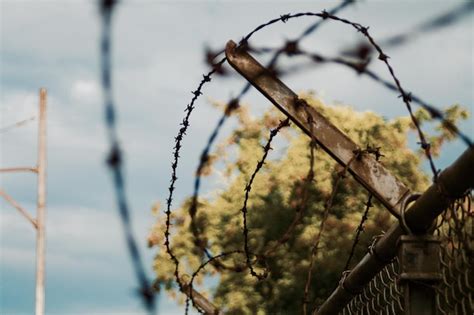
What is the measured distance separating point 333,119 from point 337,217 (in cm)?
270

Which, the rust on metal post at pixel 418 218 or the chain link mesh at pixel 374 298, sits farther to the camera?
the chain link mesh at pixel 374 298

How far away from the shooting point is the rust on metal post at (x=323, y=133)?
11.7ft

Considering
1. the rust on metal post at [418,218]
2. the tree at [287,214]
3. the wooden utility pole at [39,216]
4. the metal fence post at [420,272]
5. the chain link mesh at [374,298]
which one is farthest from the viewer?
the tree at [287,214]

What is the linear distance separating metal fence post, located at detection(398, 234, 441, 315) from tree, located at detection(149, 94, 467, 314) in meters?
18.4

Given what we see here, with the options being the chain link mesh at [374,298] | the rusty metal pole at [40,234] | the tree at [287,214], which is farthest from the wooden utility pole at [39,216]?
the chain link mesh at [374,298]

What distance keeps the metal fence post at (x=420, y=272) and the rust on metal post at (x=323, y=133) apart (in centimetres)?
17

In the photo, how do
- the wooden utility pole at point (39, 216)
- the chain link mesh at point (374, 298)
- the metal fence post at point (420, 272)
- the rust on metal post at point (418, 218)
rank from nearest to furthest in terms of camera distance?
the rust on metal post at point (418, 218), the metal fence post at point (420, 272), the chain link mesh at point (374, 298), the wooden utility pole at point (39, 216)

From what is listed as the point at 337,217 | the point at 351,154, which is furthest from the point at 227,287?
the point at 351,154

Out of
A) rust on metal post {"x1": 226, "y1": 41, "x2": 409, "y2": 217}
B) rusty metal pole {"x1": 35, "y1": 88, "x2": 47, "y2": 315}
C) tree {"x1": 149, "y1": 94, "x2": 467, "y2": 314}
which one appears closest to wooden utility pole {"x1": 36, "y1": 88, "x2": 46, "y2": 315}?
rusty metal pole {"x1": 35, "y1": 88, "x2": 47, "y2": 315}

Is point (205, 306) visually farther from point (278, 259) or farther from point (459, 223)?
point (278, 259)

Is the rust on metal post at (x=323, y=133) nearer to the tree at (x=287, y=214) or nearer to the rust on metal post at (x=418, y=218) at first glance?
the rust on metal post at (x=418, y=218)

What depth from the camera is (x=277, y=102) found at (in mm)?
3588

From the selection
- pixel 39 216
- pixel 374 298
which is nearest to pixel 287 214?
pixel 39 216

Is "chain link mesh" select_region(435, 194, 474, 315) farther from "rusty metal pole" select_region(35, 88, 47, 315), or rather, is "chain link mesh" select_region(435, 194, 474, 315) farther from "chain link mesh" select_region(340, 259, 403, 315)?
"rusty metal pole" select_region(35, 88, 47, 315)
